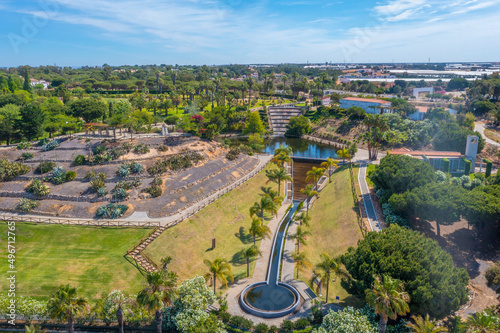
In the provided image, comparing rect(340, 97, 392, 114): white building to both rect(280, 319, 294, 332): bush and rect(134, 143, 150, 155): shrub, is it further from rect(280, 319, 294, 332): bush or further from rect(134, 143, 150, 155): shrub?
rect(280, 319, 294, 332): bush

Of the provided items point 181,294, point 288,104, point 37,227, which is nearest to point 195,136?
point 37,227

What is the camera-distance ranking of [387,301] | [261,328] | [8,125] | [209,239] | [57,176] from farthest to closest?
[8,125], [57,176], [209,239], [261,328], [387,301]

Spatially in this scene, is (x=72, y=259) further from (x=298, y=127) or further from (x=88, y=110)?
(x=298, y=127)

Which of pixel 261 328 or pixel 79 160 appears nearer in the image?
pixel 261 328

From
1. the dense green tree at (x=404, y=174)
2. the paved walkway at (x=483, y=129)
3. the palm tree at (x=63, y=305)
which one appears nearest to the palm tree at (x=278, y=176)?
the dense green tree at (x=404, y=174)

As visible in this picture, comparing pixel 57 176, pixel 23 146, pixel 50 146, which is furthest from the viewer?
pixel 23 146

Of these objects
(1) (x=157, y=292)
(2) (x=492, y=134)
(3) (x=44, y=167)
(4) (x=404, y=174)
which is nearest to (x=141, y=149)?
(3) (x=44, y=167)
